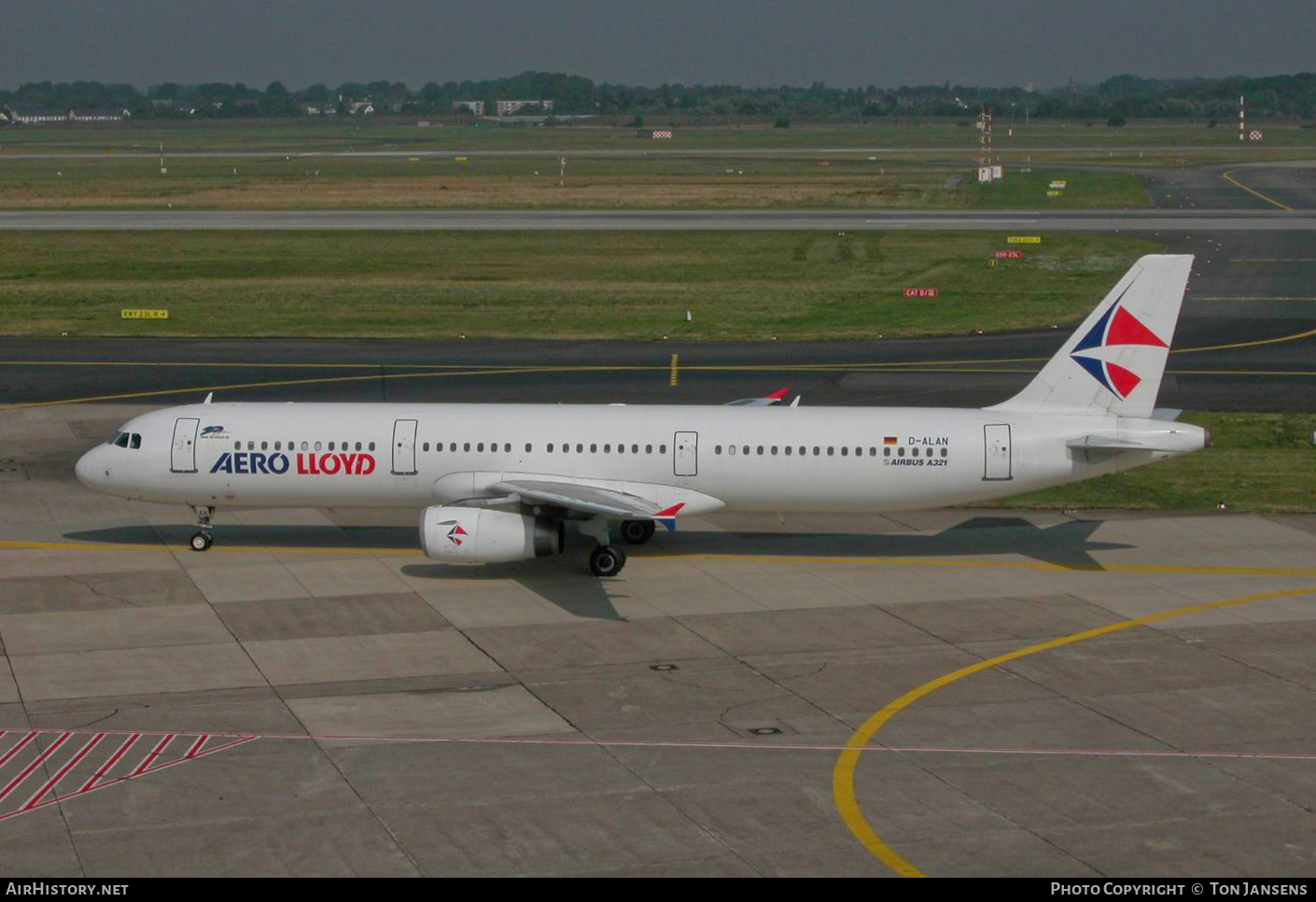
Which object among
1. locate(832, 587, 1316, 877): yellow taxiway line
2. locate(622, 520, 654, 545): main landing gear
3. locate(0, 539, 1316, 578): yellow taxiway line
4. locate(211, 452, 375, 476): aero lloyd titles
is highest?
locate(211, 452, 375, 476): aero lloyd titles

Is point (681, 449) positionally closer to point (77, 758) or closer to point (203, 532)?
point (203, 532)

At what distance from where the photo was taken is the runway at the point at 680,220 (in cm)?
11800

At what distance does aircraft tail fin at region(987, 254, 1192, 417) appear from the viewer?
1524 inches

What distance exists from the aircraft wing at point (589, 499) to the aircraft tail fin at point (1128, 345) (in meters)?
10.6

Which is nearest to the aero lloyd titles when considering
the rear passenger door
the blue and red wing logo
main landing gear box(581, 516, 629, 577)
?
the rear passenger door

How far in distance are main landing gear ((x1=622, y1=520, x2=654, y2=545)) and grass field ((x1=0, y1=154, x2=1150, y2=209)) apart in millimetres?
95622

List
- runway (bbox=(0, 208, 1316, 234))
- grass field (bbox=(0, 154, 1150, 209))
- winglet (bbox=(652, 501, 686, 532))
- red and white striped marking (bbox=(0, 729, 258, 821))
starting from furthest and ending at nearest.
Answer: grass field (bbox=(0, 154, 1150, 209)) → runway (bbox=(0, 208, 1316, 234)) → winglet (bbox=(652, 501, 686, 532)) → red and white striped marking (bbox=(0, 729, 258, 821))

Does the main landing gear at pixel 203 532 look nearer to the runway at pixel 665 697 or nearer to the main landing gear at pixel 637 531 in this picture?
the runway at pixel 665 697

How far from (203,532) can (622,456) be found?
11.4 m

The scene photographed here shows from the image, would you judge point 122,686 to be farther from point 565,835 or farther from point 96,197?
point 96,197

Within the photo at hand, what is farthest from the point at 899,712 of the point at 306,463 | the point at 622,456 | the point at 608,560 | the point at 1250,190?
the point at 1250,190

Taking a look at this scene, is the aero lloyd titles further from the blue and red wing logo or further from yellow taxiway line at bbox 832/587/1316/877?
the blue and red wing logo
